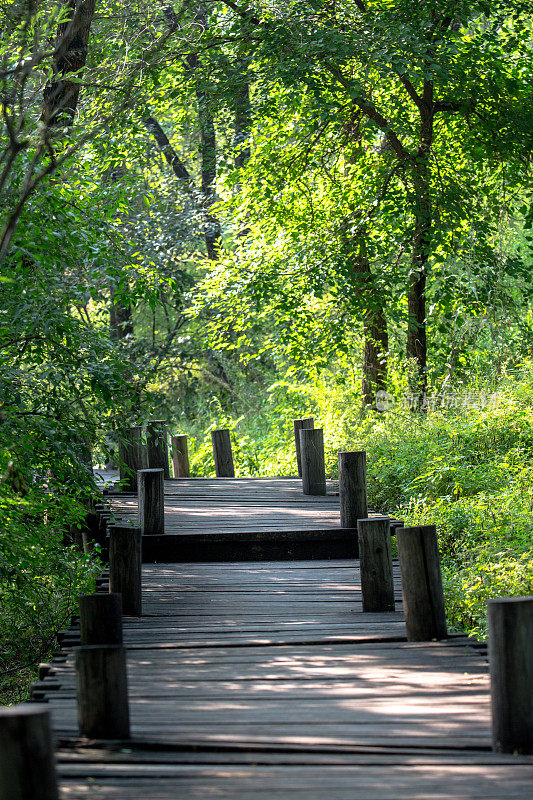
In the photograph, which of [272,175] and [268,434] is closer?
[272,175]

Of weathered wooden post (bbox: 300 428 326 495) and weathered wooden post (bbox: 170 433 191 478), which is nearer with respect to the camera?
weathered wooden post (bbox: 300 428 326 495)

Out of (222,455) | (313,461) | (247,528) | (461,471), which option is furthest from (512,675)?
(222,455)

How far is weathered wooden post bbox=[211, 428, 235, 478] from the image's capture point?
14.0 m

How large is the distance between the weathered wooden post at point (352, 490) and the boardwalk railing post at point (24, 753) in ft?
17.2

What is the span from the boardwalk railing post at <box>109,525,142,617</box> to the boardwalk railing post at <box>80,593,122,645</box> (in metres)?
1.47

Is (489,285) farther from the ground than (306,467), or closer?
farther from the ground

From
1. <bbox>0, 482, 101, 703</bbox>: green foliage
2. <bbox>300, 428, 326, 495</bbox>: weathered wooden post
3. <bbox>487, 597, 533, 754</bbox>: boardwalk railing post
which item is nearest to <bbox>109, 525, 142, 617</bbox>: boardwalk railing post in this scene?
<bbox>0, 482, 101, 703</bbox>: green foliage

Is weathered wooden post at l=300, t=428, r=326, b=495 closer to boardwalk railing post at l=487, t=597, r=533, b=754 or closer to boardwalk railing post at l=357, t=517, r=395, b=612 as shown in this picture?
boardwalk railing post at l=357, t=517, r=395, b=612

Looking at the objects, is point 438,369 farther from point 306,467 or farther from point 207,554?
point 207,554

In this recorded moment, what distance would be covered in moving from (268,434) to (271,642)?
14.2 m

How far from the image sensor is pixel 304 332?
13547 mm

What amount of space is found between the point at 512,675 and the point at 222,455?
10536mm

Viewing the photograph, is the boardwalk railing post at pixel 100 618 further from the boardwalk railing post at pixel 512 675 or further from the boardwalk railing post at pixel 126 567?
the boardwalk railing post at pixel 512 675

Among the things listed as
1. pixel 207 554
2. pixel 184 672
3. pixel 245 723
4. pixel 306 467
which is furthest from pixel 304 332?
pixel 245 723
